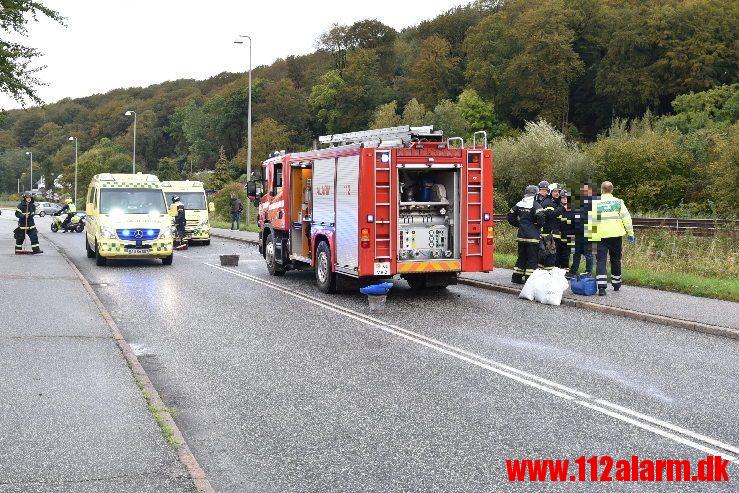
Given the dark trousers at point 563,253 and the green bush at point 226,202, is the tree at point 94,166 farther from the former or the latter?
the dark trousers at point 563,253

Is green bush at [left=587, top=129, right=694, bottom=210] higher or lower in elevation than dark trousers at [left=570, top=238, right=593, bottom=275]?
higher

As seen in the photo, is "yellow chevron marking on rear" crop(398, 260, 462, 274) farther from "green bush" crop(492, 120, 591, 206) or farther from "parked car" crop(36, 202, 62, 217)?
"parked car" crop(36, 202, 62, 217)

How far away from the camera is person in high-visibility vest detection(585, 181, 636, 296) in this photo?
14117 millimetres

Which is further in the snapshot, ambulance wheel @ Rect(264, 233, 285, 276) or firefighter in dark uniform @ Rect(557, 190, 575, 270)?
ambulance wheel @ Rect(264, 233, 285, 276)

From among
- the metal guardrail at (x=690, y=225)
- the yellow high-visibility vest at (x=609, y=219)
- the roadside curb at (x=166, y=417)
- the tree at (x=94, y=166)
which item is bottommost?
the roadside curb at (x=166, y=417)

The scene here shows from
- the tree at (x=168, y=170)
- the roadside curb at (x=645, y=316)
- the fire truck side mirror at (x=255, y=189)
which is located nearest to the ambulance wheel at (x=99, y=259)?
the fire truck side mirror at (x=255, y=189)

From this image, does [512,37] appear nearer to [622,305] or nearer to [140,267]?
[140,267]

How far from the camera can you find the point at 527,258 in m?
15.3

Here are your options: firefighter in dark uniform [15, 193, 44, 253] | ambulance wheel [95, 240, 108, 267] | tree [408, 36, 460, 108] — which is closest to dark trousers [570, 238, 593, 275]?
ambulance wheel [95, 240, 108, 267]

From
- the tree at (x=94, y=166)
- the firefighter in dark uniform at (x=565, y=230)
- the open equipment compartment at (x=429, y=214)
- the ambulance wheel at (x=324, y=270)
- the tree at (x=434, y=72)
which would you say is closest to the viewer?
the open equipment compartment at (x=429, y=214)

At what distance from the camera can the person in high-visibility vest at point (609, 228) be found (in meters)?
14.1

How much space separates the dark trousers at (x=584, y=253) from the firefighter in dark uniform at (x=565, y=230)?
16 cm
